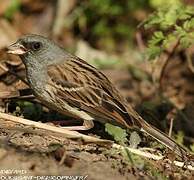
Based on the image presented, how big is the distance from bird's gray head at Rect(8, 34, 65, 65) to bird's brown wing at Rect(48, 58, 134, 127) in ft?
0.36

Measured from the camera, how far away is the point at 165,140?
18.1 feet

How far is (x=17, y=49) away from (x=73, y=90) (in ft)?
2.15

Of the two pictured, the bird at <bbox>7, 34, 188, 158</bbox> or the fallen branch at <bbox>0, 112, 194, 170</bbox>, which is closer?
the fallen branch at <bbox>0, 112, 194, 170</bbox>

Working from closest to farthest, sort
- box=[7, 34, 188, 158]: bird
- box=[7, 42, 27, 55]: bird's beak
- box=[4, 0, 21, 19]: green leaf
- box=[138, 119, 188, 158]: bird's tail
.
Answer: box=[138, 119, 188, 158]: bird's tail, box=[7, 34, 188, 158]: bird, box=[7, 42, 27, 55]: bird's beak, box=[4, 0, 21, 19]: green leaf

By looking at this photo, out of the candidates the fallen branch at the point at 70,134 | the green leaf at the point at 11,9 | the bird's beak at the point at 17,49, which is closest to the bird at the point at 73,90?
the bird's beak at the point at 17,49

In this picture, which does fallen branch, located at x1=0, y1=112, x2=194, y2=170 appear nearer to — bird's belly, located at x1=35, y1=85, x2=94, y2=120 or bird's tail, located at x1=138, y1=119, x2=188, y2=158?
bird's tail, located at x1=138, y1=119, x2=188, y2=158

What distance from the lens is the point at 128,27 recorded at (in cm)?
1047

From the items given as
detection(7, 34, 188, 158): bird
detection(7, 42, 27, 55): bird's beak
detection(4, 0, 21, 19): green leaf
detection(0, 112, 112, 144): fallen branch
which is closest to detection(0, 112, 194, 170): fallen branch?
detection(0, 112, 112, 144): fallen branch

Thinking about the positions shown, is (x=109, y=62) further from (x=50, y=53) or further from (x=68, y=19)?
(x=50, y=53)

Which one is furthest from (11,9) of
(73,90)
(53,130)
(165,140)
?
(165,140)

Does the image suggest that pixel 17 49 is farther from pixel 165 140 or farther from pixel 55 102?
pixel 165 140

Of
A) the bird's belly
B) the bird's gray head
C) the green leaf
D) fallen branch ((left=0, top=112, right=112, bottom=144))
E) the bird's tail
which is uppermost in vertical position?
the green leaf

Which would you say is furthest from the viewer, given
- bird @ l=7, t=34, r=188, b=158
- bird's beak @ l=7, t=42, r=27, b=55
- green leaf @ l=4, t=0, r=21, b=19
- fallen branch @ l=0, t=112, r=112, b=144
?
green leaf @ l=4, t=0, r=21, b=19

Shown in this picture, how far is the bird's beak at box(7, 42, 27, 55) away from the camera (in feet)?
18.7
